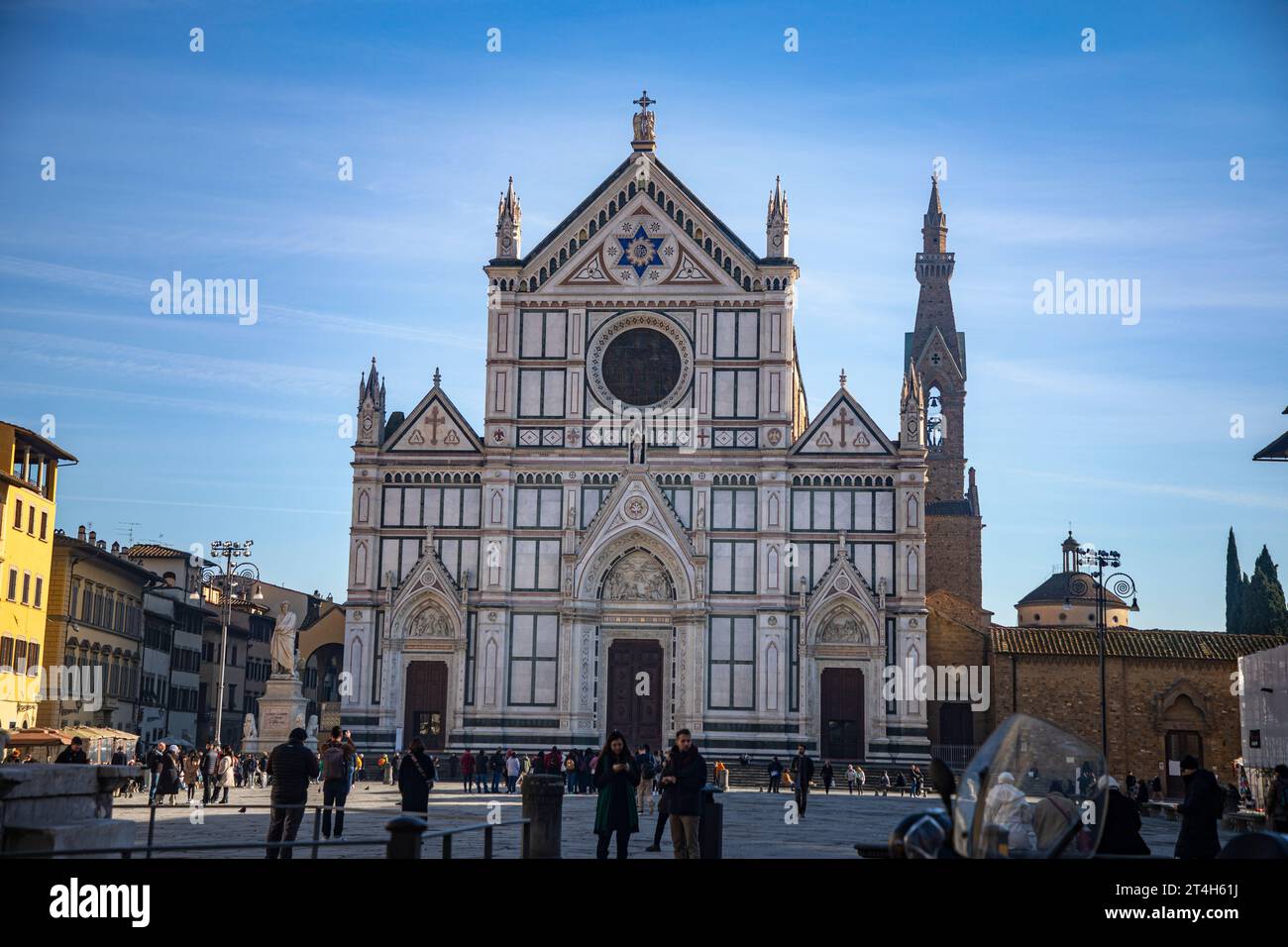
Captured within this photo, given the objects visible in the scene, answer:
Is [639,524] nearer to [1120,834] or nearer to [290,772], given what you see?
[290,772]

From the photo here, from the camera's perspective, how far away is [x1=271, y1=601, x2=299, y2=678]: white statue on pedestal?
4934cm

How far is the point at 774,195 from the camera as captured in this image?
54.8 meters

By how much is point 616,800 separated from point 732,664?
34448 millimetres

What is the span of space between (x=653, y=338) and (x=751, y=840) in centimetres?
3128

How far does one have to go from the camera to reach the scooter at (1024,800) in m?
9.55

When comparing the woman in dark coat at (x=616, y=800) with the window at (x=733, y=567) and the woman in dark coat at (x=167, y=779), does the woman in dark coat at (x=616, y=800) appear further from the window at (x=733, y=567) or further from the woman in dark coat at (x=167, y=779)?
the window at (x=733, y=567)

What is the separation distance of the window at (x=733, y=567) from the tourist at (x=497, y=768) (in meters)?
9.17

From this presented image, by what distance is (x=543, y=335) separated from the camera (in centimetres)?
5472

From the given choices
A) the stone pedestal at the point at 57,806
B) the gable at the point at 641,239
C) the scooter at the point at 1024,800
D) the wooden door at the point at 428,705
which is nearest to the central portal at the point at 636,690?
the wooden door at the point at 428,705

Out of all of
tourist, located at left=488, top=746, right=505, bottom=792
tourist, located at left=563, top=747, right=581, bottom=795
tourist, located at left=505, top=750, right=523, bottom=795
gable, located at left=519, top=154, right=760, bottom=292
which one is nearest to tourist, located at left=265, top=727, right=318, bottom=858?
tourist, located at left=488, top=746, right=505, bottom=792

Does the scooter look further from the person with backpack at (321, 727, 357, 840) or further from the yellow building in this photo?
the yellow building

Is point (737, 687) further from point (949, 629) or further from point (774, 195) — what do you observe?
point (774, 195)

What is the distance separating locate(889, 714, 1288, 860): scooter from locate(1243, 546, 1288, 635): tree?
57.3m
